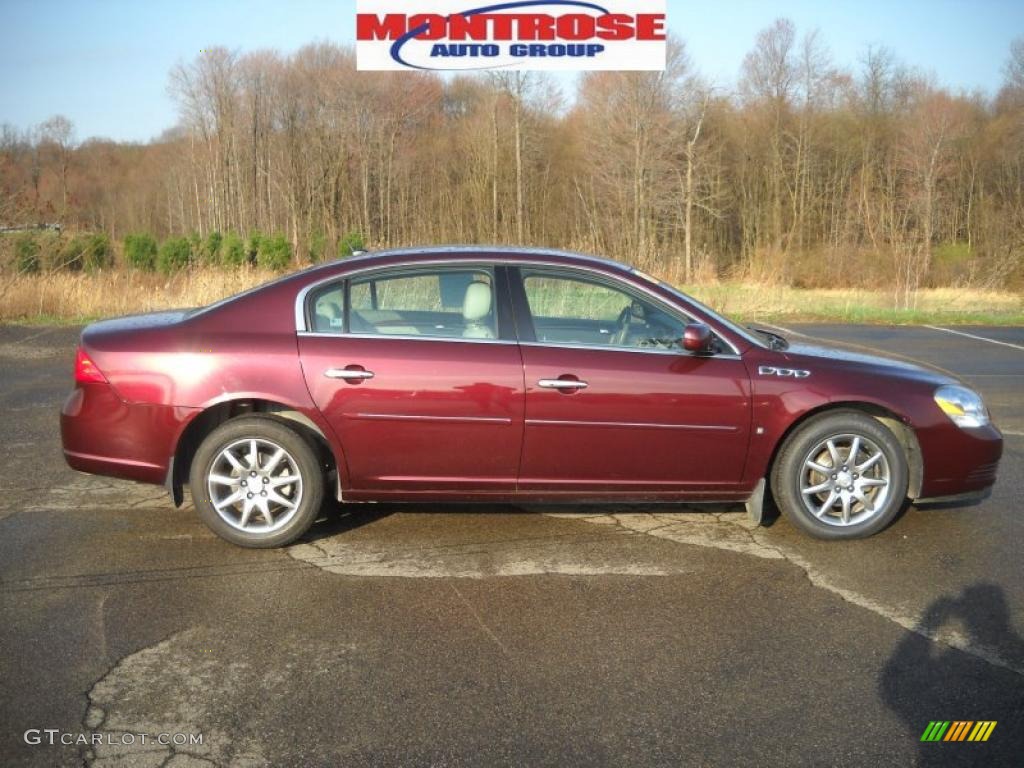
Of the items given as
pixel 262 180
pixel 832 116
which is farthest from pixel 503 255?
pixel 832 116

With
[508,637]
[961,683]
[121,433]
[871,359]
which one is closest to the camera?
[961,683]

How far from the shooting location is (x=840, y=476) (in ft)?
17.4

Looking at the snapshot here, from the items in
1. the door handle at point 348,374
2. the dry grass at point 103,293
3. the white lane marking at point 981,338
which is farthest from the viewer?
the dry grass at point 103,293

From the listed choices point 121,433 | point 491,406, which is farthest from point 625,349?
point 121,433

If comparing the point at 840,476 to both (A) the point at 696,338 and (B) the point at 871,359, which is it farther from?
(A) the point at 696,338

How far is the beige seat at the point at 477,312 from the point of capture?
5.19 m

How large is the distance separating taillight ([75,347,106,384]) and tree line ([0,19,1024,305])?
29413 mm

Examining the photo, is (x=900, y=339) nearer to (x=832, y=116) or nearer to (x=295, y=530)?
(x=295, y=530)

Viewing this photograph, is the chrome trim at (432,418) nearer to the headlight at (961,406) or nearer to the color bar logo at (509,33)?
the headlight at (961,406)

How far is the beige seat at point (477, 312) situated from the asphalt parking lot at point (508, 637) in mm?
1113

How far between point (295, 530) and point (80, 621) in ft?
3.90

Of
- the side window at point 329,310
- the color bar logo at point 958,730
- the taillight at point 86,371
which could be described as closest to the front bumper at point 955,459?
the color bar logo at point 958,730

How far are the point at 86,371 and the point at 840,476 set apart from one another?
405 centimetres

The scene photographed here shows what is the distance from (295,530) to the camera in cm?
508
